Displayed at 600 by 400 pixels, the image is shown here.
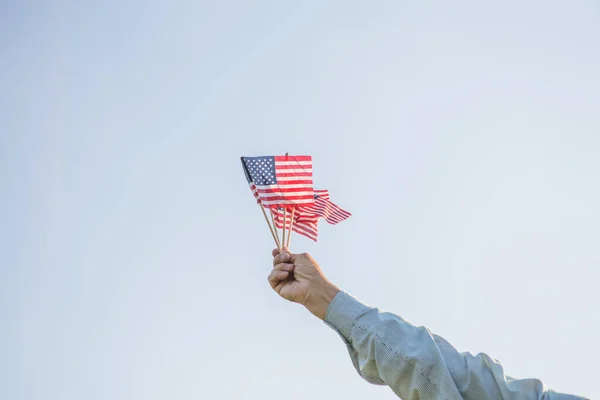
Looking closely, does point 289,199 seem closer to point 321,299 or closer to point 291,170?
point 291,170

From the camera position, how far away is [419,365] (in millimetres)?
4434

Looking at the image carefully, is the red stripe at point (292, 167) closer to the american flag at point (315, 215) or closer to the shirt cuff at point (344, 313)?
the american flag at point (315, 215)

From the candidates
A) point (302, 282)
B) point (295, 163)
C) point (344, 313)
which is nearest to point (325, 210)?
point (295, 163)

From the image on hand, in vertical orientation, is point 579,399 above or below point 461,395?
above

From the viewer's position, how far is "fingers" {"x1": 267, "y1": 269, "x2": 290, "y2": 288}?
5352 millimetres

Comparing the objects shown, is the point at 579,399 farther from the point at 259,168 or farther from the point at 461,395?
the point at 259,168

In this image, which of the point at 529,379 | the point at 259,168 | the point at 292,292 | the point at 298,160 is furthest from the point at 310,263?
the point at 298,160

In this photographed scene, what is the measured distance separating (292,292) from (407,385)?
1.09m

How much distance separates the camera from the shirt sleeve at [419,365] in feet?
14.4

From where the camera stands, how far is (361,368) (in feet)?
15.4

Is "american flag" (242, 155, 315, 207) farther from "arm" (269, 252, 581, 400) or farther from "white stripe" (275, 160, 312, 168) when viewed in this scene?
"arm" (269, 252, 581, 400)

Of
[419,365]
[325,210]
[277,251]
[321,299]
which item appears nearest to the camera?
[419,365]

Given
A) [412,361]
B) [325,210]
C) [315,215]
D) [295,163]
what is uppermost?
[325,210]

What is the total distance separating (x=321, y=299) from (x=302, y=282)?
0.78 feet
